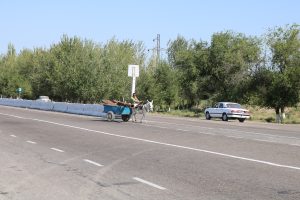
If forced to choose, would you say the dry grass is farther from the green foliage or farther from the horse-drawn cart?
the horse-drawn cart

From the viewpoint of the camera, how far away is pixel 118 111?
3356 cm

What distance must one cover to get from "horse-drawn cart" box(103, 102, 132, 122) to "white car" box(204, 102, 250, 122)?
13.4m

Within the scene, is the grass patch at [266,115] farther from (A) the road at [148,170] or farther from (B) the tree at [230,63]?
(A) the road at [148,170]

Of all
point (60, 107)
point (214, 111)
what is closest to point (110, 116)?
point (214, 111)

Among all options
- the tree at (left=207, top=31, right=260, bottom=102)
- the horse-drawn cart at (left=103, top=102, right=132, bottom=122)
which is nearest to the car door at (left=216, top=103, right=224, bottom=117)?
the tree at (left=207, top=31, right=260, bottom=102)

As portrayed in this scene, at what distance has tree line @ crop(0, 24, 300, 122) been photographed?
51500 mm

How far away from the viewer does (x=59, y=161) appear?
13.4m

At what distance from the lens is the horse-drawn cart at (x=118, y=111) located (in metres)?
33.4

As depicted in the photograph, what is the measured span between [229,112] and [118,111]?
14336 millimetres

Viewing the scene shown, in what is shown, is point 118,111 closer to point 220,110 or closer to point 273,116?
point 220,110

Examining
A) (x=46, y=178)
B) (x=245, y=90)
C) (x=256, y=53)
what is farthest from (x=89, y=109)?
(x=46, y=178)

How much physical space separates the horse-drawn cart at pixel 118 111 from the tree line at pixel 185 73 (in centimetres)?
2023

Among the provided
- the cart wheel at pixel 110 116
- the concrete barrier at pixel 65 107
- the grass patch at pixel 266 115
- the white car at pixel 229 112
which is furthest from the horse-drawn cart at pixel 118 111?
the grass patch at pixel 266 115

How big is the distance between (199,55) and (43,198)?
55.4 meters
